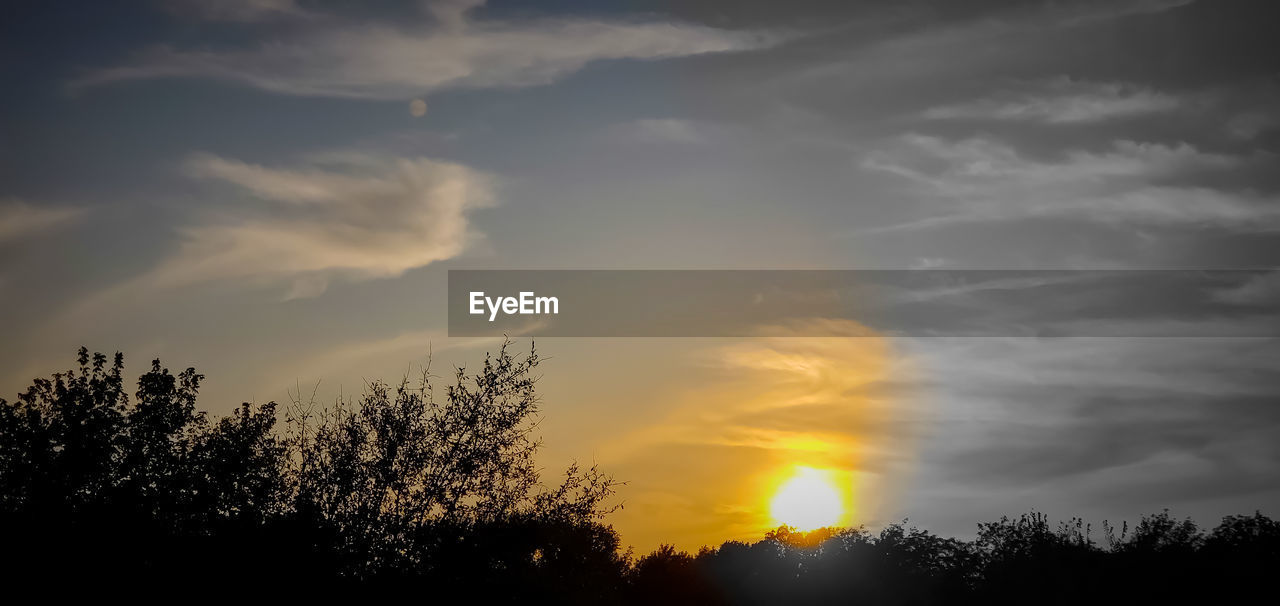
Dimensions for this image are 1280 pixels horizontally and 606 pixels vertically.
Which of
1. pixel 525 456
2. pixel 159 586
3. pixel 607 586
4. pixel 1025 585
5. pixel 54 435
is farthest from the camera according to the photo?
pixel 1025 585

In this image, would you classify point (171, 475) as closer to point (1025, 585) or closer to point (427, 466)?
point (427, 466)

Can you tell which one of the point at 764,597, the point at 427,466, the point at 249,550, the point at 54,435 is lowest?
the point at 764,597

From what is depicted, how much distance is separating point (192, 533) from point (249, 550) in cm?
367

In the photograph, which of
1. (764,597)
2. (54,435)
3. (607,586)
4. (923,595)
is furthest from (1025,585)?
(54,435)

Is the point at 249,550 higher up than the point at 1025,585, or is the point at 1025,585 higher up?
the point at 249,550

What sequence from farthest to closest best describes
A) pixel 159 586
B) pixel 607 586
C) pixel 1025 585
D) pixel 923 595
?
pixel 923 595 → pixel 1025 585 → pixel 607 586 → pixel 159 586

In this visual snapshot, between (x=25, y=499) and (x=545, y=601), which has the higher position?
(x=25, y=499)

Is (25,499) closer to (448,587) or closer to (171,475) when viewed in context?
(171,475)

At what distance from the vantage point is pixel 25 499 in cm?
3825

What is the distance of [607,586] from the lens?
44.3 m

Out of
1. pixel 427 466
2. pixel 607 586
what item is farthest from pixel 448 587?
pixel 607 586

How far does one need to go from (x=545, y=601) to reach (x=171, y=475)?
16.2 m

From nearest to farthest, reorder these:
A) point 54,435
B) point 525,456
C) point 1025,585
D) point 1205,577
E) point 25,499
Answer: point 525,456 → point 25,499 → point 54,435 → point 1205,577 → point 1025,585

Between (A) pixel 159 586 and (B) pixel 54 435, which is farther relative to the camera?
(B) pixel 54 435
